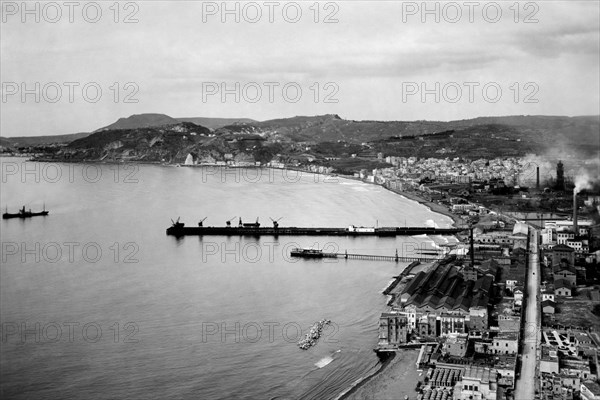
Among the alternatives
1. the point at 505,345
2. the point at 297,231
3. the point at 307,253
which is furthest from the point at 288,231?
the point at 505,345

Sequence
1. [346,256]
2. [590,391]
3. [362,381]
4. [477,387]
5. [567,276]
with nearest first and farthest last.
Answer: [590,391] < [477,387] < [362,381] < [567,276] < [346,256]

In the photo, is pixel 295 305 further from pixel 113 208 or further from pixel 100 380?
pixel 113 208

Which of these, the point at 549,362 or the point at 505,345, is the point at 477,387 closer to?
the point at 549,362

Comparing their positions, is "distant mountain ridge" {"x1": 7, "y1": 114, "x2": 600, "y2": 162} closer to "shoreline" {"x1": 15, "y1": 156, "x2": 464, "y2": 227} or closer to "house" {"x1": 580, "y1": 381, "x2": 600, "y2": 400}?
"shoreline" {"x1": 15, "y1": 156, "x2": 464, "y2": 227}

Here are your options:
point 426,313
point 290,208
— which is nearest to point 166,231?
point 290,208

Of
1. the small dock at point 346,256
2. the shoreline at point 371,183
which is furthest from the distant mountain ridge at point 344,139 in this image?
the small dock at point 346,256

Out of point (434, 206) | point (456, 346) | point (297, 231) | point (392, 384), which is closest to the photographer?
point (392, 384)

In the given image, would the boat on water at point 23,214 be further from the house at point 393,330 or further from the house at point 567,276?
the house at point 567,276

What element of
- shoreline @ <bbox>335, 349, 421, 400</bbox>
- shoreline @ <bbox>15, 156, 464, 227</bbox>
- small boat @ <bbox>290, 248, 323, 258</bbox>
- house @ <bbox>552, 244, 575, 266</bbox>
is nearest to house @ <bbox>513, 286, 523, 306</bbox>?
shoreline @ <bbox>335, 349, 421, 400</bbox>
